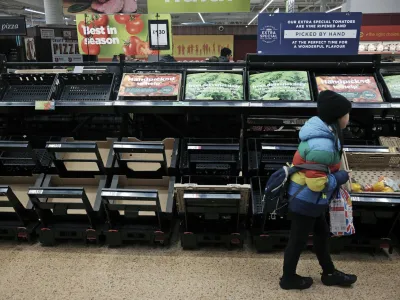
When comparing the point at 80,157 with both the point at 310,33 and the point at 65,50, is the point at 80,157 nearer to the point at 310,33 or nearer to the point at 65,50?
the point at 310,33

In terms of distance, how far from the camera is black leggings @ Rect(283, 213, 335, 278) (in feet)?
7.42

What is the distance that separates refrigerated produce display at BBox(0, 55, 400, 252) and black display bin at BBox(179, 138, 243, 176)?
1 cm

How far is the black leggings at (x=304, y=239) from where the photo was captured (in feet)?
7.42

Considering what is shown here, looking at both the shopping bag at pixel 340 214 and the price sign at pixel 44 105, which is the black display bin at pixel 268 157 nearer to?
the shopping bag at pixel 340 214

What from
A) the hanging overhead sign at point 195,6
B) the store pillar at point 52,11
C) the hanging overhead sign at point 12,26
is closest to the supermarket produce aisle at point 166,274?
the hanging overhead sign at point 195,6

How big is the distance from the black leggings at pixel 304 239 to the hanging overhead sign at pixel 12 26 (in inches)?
227

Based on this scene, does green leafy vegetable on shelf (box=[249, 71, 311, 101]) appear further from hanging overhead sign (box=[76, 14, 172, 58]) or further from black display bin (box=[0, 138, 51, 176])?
black display bin (box=[0, 138, 51, 176])

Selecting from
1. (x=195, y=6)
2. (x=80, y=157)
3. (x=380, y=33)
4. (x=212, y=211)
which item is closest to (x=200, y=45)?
(x=380, y=33)

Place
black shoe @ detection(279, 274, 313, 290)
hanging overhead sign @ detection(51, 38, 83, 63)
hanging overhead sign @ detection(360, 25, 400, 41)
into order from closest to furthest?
black shoe @ detection(279, 274, 313, 290) < hanging overhead sign @ detection(51, 38, 83, 63) < hanging overhead sign @ detection(360, 25, 400, 41)

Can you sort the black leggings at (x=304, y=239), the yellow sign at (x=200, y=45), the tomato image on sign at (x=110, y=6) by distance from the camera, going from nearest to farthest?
the black leggings at (x=304, y=239) → the tomato image on sign at (x=110, y=6) → the yellow sign at (x=200, y=45)

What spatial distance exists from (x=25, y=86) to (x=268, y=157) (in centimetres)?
254

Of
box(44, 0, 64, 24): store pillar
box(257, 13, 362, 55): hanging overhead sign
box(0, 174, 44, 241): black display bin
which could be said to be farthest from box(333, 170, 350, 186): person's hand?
box(44, 0, 64, 24): store pillar

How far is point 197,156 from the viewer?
3.13 metres

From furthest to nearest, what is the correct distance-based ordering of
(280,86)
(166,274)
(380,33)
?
1. (380,33)
2. (280,86)
3. (166,274)
